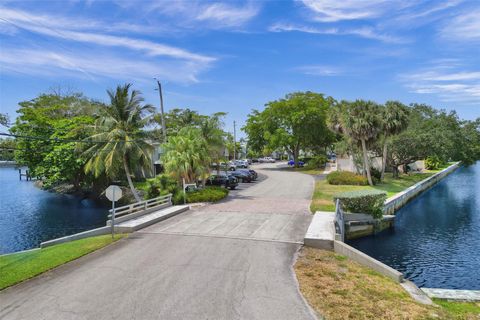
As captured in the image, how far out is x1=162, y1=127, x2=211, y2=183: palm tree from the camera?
84.6ft

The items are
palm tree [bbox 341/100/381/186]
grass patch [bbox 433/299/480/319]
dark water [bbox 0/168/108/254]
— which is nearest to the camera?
grass patch [bbox 433/299/480/319]

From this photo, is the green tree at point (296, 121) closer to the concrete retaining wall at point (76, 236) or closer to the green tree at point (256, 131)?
the green tree at point (256, 131)

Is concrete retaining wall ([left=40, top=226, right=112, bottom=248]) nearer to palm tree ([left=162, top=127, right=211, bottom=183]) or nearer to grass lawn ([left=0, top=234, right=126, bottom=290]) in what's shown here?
grass lawn ([left=0, top=234, right=126, bottom=290])

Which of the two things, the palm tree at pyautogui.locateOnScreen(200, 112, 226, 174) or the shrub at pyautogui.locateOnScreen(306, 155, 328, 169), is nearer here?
the palm tree at pyautogui.locateOnScreen(200, 112, 226, 174)

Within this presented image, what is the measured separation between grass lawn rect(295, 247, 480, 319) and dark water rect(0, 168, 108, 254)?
1888 cm

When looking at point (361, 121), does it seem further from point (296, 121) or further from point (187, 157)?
point (296, 121)

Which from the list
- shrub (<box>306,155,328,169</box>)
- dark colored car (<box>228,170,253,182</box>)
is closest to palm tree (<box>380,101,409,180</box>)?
dark colored car (<box>228,170,253,182</box>)

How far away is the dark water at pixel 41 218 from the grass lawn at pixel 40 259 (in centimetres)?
924

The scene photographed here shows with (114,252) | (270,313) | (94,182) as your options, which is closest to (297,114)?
(94,182)

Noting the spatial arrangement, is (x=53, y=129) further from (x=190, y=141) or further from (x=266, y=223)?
(x=266, y=223)

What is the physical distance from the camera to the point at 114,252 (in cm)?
1338

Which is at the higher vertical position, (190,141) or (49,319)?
(190,141)

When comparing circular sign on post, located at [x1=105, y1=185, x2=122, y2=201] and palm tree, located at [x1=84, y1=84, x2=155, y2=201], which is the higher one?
palm tree, located at [x1=84, y1=84, x2=155, y2=201]

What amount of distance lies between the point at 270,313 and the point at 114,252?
765 cm
